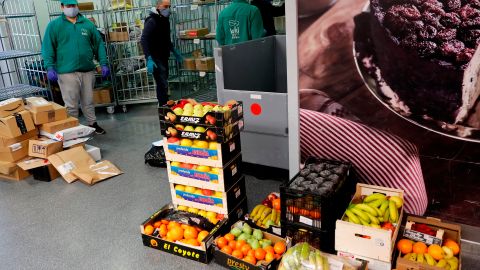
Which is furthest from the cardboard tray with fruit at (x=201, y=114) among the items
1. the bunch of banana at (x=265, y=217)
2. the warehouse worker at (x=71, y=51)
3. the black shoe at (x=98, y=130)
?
the black shoe at (x=98, y=130)

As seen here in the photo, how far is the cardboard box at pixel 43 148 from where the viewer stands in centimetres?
421

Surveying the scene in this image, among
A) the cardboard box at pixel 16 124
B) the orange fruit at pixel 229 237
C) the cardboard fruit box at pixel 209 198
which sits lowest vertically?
the orange fruit at pixel 229 237

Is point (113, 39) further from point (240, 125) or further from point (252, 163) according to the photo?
point (240, 125)

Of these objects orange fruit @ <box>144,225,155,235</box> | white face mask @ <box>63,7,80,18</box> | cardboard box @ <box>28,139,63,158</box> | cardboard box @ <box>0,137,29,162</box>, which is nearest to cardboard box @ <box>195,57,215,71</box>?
white face mask @ <box>63,7,80,18</box>

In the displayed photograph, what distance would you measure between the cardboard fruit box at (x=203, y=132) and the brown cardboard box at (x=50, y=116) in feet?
7.01

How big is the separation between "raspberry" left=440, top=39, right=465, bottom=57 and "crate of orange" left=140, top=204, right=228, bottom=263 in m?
1.79

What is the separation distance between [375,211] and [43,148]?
334 centimetres

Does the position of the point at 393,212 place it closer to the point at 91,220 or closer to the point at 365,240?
the point at 365,240

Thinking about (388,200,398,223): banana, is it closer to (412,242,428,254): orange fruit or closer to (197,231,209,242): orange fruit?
(412,242,428,254): orange fruit

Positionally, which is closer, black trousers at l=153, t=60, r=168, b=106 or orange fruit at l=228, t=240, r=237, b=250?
orange fruit at l=228, t=240, r=237, b=250

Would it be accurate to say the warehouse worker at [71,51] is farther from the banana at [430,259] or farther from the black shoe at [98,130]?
the banana at [430,259]

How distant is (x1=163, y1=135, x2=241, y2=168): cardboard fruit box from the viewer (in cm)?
280

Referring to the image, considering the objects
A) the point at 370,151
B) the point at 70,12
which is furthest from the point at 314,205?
the point at 70,12

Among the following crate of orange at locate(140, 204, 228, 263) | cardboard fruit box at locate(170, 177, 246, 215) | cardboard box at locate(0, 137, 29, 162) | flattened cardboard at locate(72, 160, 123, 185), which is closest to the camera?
crate of orange at locate(140, 204, 228, 263)
